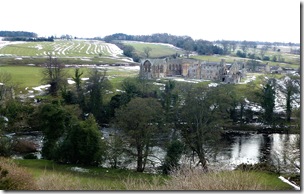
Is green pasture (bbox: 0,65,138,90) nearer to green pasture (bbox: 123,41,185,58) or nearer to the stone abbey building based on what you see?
green pasture (bbox: 123,41,185,58)

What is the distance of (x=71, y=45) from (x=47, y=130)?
22.0 ft

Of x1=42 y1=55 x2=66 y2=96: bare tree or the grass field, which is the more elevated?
the grass field

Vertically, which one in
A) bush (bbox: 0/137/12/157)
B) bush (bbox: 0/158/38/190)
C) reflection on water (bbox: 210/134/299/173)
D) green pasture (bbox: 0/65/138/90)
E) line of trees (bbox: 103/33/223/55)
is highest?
line of trees (bbox: 103/33/223/55)

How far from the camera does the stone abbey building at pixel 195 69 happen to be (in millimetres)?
25081

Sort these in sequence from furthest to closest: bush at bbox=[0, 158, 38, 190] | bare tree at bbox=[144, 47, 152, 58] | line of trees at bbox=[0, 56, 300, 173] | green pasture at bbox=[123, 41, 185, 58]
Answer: bare tree at bbox=[144, 47, 152, 58]
green pasture at bbox=[123, 41, 185, 58]
line of trees at bbox=[0, 56, 300, 173]
bush at bbox=[0, 158, 38, 190]

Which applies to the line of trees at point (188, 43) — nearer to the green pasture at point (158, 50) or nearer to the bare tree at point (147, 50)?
the green pasture at point (158, 50)

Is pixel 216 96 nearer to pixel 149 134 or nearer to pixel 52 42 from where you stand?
pixel 149 134

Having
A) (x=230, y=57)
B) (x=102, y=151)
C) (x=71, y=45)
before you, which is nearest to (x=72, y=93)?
(x=71, y=45)

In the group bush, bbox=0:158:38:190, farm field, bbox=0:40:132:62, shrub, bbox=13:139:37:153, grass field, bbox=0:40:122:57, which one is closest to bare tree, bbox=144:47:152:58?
farm field, bbox=0:40:132:62

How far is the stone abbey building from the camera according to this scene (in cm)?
2508

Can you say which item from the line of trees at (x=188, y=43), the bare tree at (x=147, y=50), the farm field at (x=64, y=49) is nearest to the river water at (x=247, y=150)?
the farm field at (x=64, y=49)

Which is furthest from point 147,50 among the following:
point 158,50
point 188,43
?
point 188,43

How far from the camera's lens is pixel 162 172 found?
38.1ft

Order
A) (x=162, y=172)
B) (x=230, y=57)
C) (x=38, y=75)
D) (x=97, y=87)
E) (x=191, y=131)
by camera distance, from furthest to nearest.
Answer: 1. (x=230, y=57)
2. (x=38, y=75)
3. (x=97, y=87)
4. (x=191, y=131)
5. (x=162, y=172)
